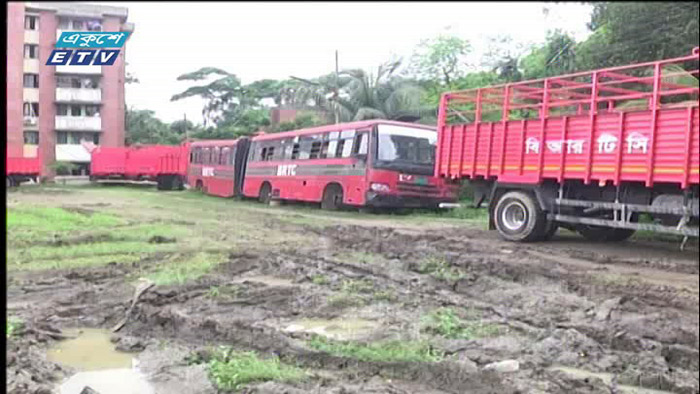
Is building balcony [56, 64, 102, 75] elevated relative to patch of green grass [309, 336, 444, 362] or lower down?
elevated

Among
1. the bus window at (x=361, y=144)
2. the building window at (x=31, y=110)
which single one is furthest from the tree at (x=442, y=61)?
the building window at (x=31, y=110)

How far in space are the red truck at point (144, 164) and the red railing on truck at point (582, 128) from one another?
17.9 feet

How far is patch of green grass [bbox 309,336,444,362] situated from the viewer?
4.83 meters

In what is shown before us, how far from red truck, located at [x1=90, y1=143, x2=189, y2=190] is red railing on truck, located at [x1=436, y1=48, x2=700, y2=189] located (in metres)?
5.47

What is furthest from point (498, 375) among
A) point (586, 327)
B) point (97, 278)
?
point (97, 278)

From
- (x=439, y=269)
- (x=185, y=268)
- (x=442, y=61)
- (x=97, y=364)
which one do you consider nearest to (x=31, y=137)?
(x=97, y=364)

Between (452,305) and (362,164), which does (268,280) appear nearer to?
(452,305)

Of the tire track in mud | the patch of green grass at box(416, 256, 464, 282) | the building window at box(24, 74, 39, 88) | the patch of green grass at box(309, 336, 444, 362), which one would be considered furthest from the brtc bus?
the building window at box(24, 74, 39, 88)

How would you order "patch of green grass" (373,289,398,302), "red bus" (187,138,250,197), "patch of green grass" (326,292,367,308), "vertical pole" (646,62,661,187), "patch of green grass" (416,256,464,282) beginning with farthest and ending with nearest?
"red bus" (187,138,250,197)
"vertical pole" (646,62,661,187)
"patch of green grass" (416,256,464,282)
"patch of green grass" (373,289,398,302)
"patch of green grass" (326,292,367,308)

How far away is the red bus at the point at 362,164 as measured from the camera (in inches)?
583

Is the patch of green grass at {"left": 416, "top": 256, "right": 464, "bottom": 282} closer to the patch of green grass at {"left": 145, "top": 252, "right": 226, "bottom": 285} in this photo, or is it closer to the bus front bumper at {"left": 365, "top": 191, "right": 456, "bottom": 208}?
the patch of green grass at {"left": 145, "top": 252, "right": 226, "bottom": 285}

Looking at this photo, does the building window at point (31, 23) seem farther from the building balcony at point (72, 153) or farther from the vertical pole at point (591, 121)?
the vertical pole at point (591, 121)

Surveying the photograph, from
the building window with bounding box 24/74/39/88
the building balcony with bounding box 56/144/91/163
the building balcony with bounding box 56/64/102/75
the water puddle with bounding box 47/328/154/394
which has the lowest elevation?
the water puddle with bounding box 47/328/154/394

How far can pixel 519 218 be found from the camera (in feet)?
37.1
